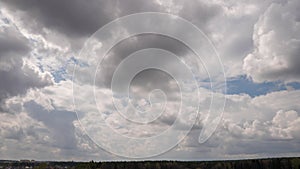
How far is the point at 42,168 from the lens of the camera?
190500mm

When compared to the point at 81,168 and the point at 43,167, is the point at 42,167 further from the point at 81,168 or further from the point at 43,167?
the point at 81,168

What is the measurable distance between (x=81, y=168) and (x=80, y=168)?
810 millimetres

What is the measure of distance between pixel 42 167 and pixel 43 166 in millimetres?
1636

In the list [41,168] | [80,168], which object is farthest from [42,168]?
[80,168]

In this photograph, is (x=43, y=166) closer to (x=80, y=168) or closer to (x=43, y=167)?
(x=43, y=167)

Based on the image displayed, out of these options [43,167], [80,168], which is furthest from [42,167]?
[80,168]

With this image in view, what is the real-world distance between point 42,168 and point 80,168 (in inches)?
889

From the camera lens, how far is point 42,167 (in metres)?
192

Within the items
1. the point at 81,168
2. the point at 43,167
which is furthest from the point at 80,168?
the point at 43,167

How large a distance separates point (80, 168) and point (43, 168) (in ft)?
72.2

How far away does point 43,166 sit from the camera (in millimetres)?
193625

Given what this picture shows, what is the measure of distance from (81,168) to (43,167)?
22.7 m

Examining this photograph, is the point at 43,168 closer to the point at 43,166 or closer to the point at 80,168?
the point at 43,166

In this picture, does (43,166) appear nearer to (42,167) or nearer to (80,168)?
(42,167)
